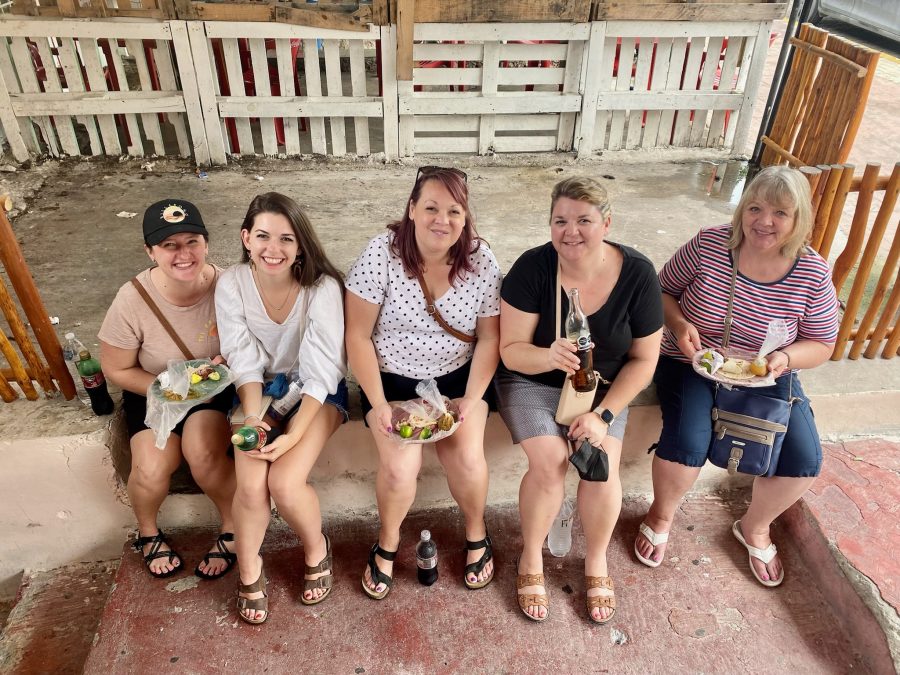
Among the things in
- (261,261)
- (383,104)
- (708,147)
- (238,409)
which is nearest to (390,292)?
(261,261)

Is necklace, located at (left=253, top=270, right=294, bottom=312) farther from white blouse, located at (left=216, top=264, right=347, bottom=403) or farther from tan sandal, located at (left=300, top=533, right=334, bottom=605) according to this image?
tan sandal, located at (left=300, top=533, right=334, bottom=605)

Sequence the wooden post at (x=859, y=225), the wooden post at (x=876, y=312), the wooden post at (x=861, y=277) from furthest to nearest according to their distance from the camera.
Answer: the wooden post at (x=876, y=312) < the wooden post at (x=861, y=277) < the wooden post at (x=859, y=225)

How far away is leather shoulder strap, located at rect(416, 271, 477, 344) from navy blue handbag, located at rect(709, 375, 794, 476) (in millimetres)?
1100

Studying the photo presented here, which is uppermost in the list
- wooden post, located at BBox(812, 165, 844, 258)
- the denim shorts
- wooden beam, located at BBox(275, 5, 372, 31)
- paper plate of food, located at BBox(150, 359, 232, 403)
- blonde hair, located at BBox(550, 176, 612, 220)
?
wooden beam, located at BBox(275, 5, 372, 31)

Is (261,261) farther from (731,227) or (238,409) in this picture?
(731,227)

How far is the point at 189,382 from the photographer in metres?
2.61

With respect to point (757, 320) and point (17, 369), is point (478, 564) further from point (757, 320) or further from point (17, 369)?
point (17, 369)

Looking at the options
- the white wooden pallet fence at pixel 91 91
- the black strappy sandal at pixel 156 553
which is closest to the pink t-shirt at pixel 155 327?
the black strappy sandal at pixel 156 553

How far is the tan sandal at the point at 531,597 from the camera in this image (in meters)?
2.76

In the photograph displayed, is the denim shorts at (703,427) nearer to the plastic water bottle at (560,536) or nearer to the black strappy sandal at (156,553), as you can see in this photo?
the plastic water bottle at (560,536)

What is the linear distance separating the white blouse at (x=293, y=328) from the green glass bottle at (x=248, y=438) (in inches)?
9.5

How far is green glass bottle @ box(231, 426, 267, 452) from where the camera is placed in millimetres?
2461

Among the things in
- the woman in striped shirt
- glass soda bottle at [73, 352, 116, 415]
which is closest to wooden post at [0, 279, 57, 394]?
glass soda bottle at [73, 352, 116, 415]

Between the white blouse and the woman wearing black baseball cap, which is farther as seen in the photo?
the white blouse
